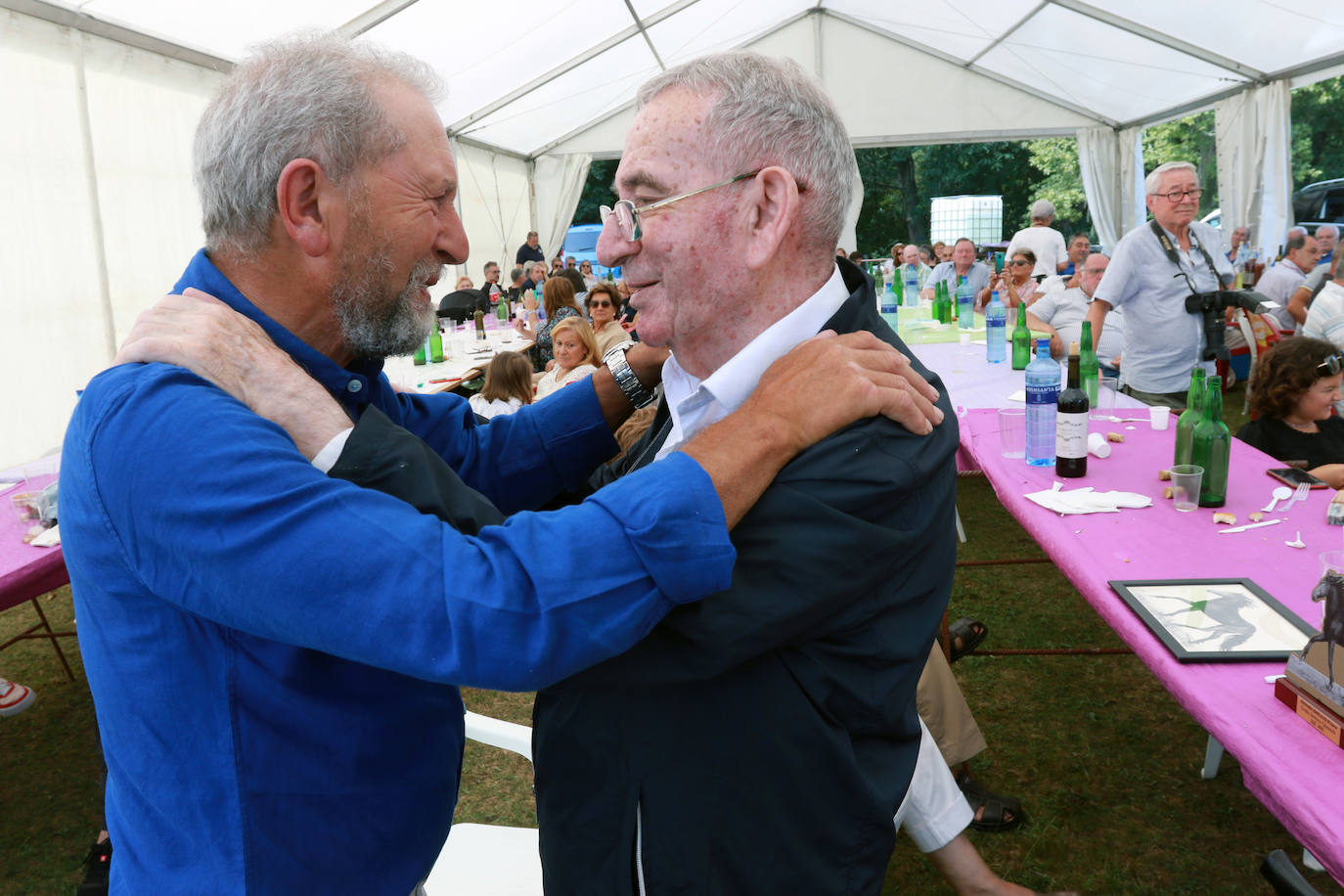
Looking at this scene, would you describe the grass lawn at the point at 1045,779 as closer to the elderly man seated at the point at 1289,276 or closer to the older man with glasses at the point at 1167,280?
the older man with glasses at the point at 1167,280

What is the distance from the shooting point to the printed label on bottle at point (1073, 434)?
300 cm

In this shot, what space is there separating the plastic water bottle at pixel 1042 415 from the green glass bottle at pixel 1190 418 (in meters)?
0.41

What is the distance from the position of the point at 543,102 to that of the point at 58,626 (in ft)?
38.2

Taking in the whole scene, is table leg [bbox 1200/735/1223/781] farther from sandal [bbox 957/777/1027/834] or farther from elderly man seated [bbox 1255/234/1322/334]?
elderly man seated [bbox 1255/234/1322/334]

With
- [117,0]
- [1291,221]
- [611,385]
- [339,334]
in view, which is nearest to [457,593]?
[339,334]

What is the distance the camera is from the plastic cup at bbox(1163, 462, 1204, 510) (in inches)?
102

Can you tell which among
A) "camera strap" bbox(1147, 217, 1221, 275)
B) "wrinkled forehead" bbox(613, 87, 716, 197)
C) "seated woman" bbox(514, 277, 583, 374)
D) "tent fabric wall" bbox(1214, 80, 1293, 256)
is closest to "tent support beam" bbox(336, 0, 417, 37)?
"seated woman" bbox(514, 277, 583, 374)

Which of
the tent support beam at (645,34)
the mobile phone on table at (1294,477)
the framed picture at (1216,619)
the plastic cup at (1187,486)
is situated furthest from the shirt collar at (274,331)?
the tent support beam at (645,34)

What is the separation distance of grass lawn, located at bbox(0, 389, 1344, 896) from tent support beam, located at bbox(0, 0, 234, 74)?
428 cm

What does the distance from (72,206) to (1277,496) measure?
7861 millimetres

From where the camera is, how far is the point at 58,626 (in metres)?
Result: 4.94

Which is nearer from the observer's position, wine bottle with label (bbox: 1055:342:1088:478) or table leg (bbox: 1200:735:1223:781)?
wine bottle with label (bbox: 1055:342:1088:478)

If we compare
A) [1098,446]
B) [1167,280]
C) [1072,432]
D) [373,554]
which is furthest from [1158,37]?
[373,554]

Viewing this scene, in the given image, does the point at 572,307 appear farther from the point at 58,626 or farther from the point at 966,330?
the point at 58,626
